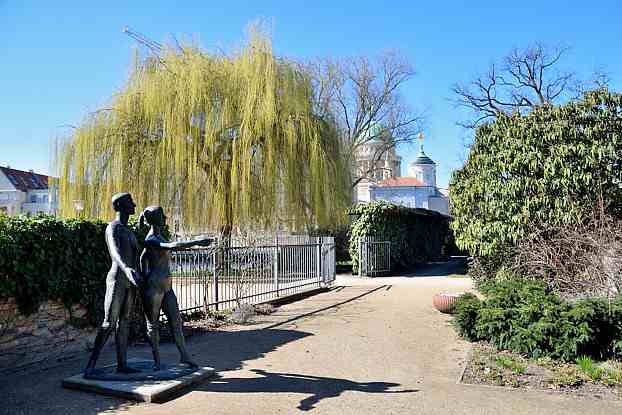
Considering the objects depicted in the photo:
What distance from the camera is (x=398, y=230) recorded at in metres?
23.2

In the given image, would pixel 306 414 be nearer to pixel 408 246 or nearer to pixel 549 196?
pixel 549 196

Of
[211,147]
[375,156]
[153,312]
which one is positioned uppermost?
[375,156]

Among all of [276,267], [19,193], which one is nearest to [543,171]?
[276,267]

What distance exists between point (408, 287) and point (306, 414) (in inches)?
491

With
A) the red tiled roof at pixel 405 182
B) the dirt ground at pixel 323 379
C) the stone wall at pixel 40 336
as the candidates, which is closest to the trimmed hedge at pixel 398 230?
the dirt ground at pixel 323 379

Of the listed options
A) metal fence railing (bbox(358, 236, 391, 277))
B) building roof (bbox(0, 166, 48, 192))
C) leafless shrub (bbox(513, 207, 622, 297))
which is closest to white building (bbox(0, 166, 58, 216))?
building roof (bbox(0, 166, 48, 192))

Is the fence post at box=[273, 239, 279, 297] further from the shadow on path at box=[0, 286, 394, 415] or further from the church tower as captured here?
the church tower

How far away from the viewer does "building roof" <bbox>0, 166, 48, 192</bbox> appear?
190ft

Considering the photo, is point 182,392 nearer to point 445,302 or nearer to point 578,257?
point 445,302

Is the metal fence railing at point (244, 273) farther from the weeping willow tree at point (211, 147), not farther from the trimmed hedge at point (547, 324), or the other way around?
the trimmed hedge at point (547, 324)

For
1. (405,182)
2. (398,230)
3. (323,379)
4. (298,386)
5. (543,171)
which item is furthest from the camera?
(405,182)

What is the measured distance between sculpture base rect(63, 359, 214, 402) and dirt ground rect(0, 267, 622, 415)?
9cm

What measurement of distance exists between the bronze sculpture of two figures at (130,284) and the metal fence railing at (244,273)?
390 cm

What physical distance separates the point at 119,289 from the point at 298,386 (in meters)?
2.16
